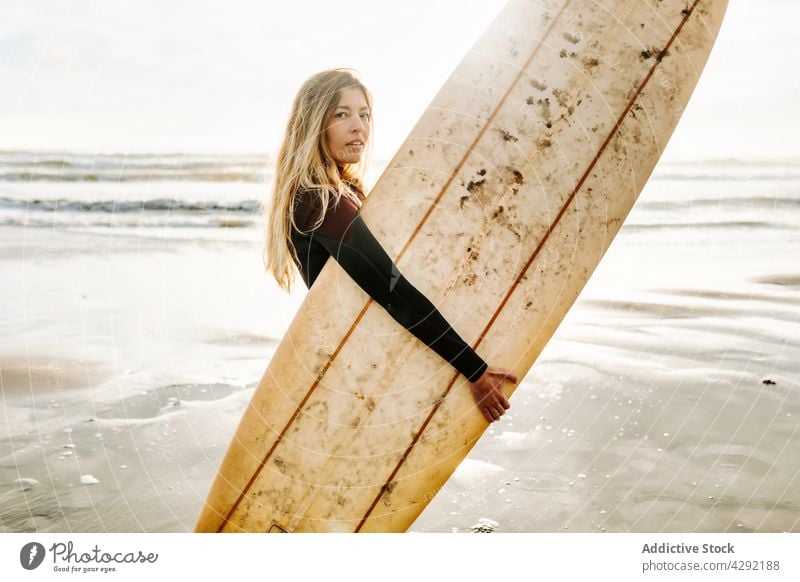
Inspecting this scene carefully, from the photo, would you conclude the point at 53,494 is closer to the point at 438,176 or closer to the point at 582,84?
the point at 438,176

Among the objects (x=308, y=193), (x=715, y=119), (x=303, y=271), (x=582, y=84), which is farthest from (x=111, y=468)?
(x=715, y=119)

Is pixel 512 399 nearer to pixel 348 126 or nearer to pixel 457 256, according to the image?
pixel 457 256

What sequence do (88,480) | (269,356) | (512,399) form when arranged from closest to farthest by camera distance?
(88,480) < (512,399) < (269,356)

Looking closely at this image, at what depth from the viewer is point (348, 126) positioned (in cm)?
142

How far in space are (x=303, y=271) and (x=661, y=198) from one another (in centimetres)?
243

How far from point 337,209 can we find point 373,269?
0.54 ft

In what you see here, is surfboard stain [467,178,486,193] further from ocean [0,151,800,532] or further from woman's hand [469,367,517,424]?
woman's hand [469,367,517,424]

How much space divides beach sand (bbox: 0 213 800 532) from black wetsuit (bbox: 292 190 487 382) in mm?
457

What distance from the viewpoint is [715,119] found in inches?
76.6

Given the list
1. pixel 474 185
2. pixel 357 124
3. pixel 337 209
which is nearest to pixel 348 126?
pixel 357 124

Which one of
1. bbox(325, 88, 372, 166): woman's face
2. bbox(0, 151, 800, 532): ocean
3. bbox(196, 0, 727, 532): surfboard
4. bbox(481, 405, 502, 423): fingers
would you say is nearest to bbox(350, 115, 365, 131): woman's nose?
bbox(325, 88, 372, 166): woman's face

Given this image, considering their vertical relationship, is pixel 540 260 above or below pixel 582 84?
below

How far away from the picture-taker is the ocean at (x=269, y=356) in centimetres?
180

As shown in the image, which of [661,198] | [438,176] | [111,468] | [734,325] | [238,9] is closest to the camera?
[438,176]
